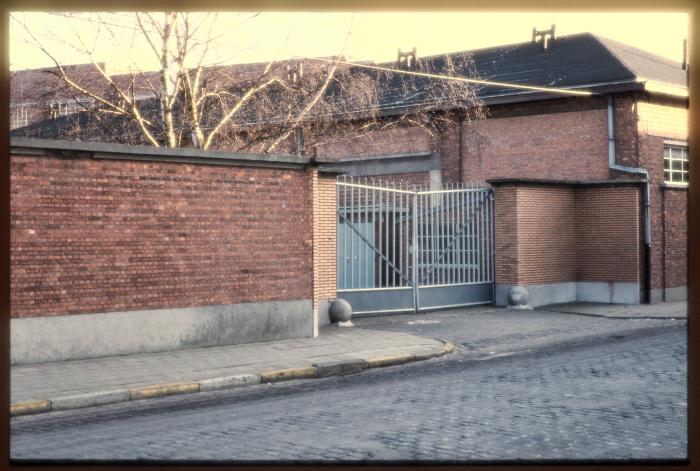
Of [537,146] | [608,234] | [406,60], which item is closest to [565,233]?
[608,234]

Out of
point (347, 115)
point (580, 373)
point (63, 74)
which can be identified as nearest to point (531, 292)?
point (347, 115)

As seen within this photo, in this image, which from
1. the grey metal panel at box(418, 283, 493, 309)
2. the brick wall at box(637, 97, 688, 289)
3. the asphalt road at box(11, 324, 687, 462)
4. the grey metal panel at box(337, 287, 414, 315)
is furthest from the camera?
the brick wall at box(637, 97, 688, 289)

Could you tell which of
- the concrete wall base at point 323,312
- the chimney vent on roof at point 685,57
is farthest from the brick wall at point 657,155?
the concrete wall base at point 323,312

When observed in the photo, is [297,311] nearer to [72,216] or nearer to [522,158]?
[72,216]

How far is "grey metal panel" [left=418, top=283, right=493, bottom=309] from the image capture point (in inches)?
782

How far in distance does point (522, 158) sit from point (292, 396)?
17.2 metres

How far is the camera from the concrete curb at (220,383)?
30.5ft

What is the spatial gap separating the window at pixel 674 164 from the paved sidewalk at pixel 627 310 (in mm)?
3523

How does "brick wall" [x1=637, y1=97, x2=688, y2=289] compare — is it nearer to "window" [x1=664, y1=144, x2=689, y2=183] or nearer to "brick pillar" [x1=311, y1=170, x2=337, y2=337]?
"window" [x1=664, y1=144, x2=689, y2=183]

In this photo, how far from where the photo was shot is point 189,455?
682cm

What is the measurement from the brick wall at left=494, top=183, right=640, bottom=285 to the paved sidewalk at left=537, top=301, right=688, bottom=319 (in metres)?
0.75

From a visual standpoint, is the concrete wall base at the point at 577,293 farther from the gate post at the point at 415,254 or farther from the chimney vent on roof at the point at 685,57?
the chimney vent on roof at the point at 685,57

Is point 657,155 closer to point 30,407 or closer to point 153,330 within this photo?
point 153,330

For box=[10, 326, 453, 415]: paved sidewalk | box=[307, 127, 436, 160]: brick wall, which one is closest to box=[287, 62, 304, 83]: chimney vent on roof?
box=[307, 127, 436, 160]: brick wall
